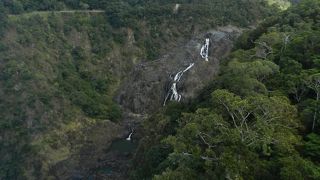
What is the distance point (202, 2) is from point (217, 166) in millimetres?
58664

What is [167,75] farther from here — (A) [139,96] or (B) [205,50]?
(B) [205,50]

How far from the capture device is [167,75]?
65188mm

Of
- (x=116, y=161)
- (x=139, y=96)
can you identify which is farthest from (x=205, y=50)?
(x=116, y=161)

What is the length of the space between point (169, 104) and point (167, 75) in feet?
80.0

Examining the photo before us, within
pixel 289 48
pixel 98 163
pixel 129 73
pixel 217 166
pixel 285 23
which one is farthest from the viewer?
pixel 129 73

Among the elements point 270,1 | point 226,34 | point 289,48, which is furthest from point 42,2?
point 289,48

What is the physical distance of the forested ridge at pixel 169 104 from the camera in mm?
22703

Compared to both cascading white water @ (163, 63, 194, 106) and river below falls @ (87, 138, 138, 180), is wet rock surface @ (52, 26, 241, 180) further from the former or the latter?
cascading white water @ (163, 63, 194, 106)

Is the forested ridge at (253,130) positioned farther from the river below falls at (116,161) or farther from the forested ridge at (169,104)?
the river below falls at (116,161)

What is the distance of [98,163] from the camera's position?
51.6 metres

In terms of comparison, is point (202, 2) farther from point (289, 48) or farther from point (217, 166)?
point (217, 166)

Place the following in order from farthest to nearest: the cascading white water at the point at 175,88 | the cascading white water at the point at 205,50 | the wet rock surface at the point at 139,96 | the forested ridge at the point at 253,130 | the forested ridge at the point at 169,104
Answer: the cascading white water at the point at 205,50 < the cascading white water at the point at 175,88 < the wet rock surface at the point at 139,96 < the forested ridge at the point at 169,104 < the forested ridge at the point at 253,130

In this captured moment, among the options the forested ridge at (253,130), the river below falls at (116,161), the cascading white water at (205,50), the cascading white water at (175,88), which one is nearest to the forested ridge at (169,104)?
the forested ridge at (253,130)

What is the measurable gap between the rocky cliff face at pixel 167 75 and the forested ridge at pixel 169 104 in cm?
241
